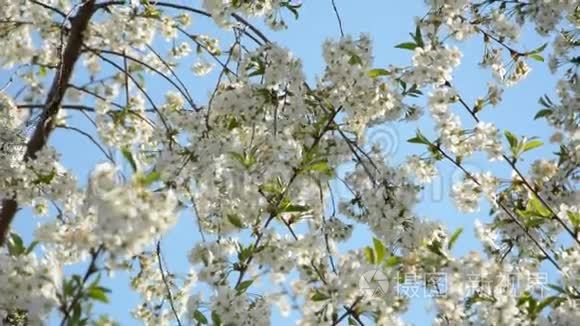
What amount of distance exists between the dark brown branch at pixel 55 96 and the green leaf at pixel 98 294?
7.61 ft

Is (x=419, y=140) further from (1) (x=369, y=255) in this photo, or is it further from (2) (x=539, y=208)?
(1) (x=369, y=255)

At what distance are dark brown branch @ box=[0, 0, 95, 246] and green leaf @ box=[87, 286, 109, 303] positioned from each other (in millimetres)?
2321

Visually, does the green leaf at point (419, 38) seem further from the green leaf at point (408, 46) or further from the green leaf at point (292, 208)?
the green leaf at point (292, 208)

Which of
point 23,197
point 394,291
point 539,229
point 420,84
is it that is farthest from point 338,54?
point 23,197

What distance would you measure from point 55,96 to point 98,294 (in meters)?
2.54

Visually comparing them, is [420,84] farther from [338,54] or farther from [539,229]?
[539,229]

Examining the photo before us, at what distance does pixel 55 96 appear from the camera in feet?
14.4

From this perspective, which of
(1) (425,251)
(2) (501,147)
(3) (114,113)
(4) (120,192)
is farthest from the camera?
(3) (114,113)

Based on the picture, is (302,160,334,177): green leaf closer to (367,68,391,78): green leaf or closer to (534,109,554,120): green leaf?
(367,68,391,78): green leaf

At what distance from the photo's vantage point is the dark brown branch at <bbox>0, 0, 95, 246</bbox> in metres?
4.44

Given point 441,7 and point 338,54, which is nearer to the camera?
point 338,54

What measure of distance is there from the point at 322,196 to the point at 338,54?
783 mm

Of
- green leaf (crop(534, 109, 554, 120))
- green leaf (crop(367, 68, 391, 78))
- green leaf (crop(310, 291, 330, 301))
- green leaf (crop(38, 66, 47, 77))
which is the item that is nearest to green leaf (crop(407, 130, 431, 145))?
green leaf (crop(367, 68, 391, 78))

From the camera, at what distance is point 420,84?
12.2 feet
